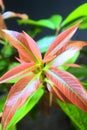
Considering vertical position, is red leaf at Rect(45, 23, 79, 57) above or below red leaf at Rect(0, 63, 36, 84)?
above

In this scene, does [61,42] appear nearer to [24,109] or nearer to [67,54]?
[67,54]

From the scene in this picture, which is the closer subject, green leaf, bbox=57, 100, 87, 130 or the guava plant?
the guava plant

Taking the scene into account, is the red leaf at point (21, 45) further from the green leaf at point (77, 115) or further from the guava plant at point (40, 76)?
the green leaf at point (77, 115)

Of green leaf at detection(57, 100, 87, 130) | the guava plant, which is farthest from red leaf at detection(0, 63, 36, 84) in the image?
green leaf at detection(57, 100, 87, 130)

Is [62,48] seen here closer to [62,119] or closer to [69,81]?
[69,81]

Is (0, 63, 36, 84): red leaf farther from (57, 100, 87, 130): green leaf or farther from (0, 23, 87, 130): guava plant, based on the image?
(57, 100, 87, 130): green leaf

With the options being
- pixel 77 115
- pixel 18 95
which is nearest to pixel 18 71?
pixel 18 95

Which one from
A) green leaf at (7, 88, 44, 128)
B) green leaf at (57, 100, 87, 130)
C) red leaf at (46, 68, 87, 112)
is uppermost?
red leaf at (46, 68, 87, 112)
